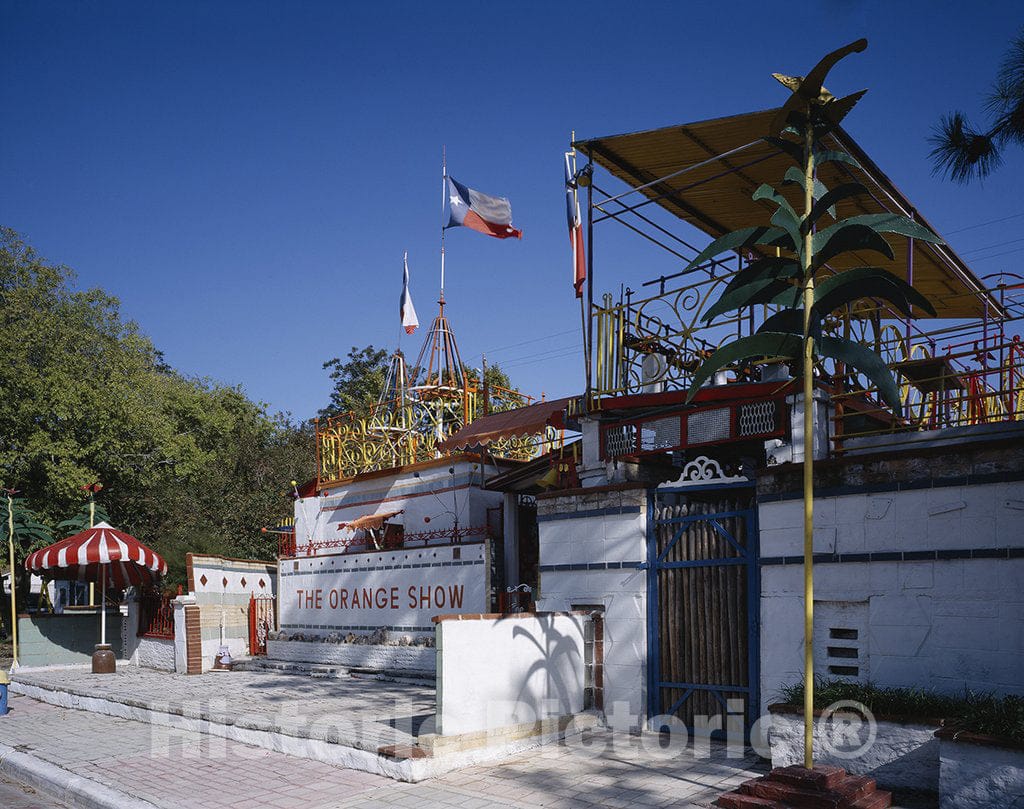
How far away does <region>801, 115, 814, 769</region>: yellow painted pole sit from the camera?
6.60 meters

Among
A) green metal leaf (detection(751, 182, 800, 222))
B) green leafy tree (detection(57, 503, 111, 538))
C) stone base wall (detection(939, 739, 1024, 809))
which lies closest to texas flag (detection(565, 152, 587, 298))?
green metal leaf (detection(751, 182, 800, 222))

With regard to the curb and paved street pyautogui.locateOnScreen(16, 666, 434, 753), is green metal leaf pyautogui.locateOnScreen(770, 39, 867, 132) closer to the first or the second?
paved street pyautogui.locateOnScreen(16, 666, 434, 753)

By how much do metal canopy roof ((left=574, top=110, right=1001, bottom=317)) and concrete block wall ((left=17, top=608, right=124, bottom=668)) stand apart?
16.8 metres

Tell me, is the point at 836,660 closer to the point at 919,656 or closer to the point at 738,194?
the point at 919,656

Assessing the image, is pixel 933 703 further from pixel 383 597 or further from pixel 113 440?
pixel 113 440

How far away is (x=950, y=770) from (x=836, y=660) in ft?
6.20

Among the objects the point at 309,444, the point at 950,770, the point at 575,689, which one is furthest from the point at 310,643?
the point at 309,444

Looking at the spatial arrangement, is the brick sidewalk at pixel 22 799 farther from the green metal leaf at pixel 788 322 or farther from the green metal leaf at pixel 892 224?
the green metal leaf at pixel 892 224

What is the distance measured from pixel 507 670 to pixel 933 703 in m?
4.04

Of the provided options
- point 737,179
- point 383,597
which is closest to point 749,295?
point 737,179

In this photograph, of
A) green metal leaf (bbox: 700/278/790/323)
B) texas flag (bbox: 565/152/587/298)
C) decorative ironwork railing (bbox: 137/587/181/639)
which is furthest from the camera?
decorative ironwork railing (bbox: 137/587/181/639)

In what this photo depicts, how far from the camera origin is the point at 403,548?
16203mm

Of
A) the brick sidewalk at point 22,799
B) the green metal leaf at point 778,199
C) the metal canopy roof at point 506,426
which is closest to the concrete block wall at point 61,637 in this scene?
the metal canopy roof at point 506,426

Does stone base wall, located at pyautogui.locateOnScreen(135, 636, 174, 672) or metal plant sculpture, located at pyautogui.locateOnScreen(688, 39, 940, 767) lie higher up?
metal plant sculpture, located at pyautogui.locateOnScreen(688, 39, 940, 767)
